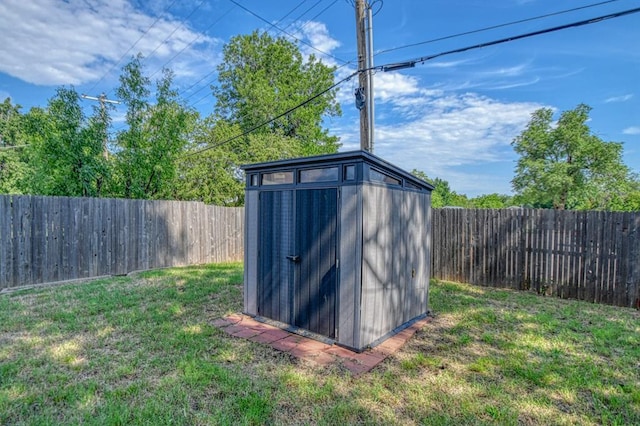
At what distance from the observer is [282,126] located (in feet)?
54.6

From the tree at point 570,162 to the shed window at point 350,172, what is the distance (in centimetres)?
1580

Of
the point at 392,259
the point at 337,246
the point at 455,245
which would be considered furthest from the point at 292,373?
the point at 455,245

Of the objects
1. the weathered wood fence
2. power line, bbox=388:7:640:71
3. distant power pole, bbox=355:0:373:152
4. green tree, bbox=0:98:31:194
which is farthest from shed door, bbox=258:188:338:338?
green tree, bbox=0:98:31:194

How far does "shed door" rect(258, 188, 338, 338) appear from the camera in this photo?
126 inches

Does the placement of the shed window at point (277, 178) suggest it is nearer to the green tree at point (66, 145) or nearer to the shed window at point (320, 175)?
the shed window at point (320, 175)

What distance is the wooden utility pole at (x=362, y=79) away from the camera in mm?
5430

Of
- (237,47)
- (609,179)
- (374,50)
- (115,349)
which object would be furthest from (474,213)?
(237,47)

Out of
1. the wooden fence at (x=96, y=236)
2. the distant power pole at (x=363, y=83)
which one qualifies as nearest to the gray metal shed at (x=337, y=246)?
the distant power pole at (x=363, y=83)

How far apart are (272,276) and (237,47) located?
1700cm

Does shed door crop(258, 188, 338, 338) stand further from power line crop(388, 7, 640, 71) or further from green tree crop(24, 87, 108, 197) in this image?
green tree crop(24, 87, 108, 197)

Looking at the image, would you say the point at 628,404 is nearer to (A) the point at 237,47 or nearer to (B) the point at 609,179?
(B) the point at 609,179

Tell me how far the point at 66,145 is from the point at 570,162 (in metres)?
19.8

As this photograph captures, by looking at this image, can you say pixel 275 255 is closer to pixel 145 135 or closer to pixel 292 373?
pixel 292 373

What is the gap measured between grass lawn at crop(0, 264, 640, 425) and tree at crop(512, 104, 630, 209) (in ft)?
43.9
